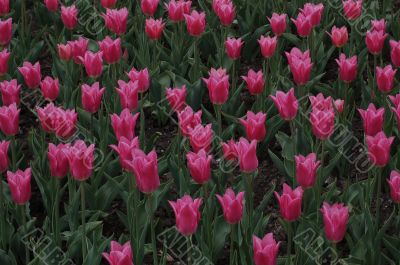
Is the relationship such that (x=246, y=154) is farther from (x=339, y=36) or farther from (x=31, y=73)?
(x=339, y=36)

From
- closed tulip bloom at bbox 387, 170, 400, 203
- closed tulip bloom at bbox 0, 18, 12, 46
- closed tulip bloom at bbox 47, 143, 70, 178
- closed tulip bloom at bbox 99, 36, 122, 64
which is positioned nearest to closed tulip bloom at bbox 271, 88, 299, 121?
closed tulip bloom at bbox 387, 170, 400, 203

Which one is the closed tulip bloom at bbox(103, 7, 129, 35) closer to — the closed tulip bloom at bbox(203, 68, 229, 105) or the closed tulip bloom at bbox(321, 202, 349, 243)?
the closed tulip bloom at bbox(203, 68, 229, 105)

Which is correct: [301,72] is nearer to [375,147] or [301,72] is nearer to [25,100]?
[375,147]

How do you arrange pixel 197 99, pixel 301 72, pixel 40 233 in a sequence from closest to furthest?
pixel 40 233 → pixel 301 72 → pixel 197 99

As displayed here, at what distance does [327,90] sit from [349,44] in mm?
520

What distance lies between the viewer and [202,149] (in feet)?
9.53

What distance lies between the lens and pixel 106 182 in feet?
11.8

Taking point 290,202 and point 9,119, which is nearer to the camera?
point 290,202

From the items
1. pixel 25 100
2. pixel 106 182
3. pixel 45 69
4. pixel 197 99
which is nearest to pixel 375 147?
pixel 106 182

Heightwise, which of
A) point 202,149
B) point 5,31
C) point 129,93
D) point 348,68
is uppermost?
point 202,149

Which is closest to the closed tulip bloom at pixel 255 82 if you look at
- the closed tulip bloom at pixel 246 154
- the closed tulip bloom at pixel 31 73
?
the closed tulip bloom at pixel 246 154

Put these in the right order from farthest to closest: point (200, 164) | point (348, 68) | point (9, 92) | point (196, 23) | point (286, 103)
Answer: point (196, 23) < point (348, 68) < point (9, 92) < point (286, 103) < point (200, 164)

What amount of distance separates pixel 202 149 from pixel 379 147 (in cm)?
65

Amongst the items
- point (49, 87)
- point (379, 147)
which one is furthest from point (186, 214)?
point (49, 87)
